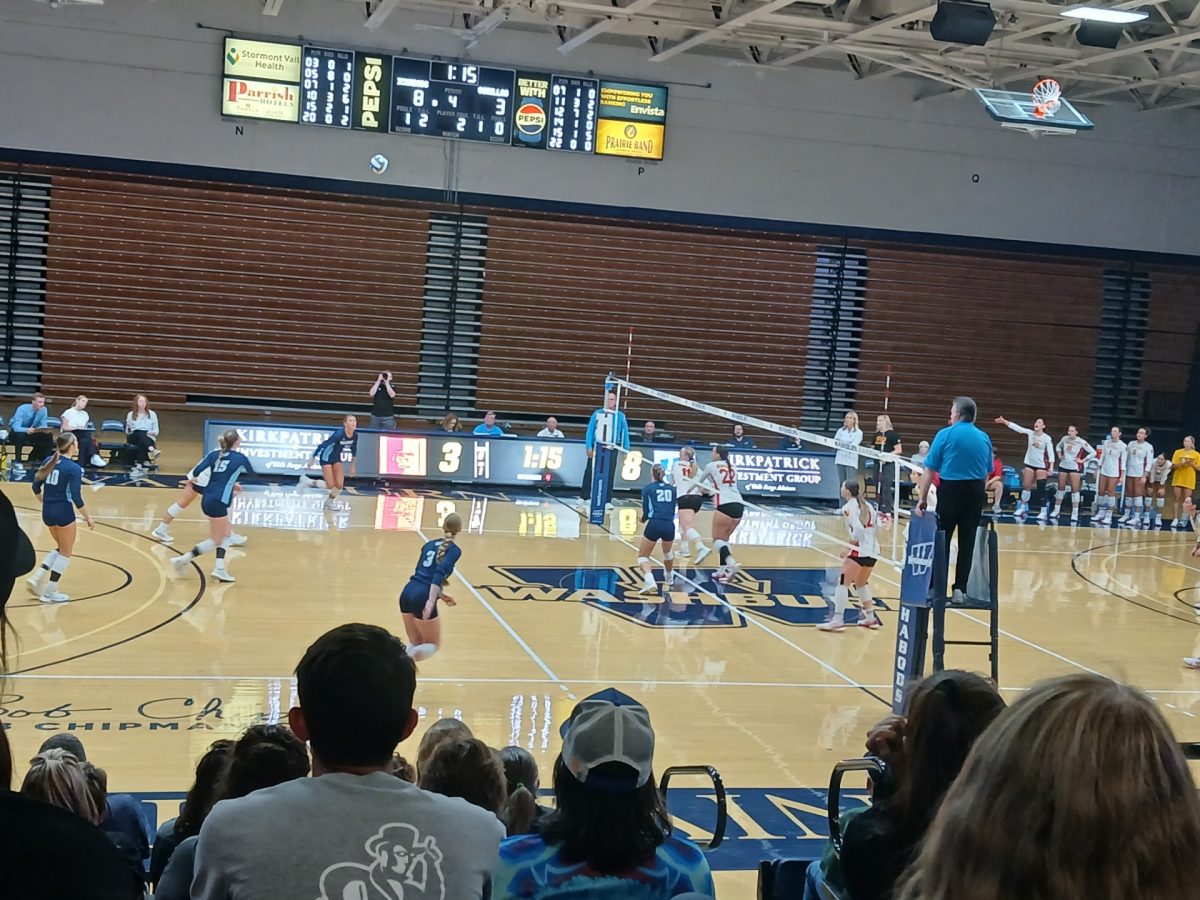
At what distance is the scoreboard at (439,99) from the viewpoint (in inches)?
998

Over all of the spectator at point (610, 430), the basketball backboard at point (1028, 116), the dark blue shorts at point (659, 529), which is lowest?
the dark blue shorts at point (659, 529)

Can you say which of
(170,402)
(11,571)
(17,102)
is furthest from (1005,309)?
(11,571)

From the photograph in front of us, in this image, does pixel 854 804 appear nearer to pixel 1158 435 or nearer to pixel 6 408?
pixel 6 408

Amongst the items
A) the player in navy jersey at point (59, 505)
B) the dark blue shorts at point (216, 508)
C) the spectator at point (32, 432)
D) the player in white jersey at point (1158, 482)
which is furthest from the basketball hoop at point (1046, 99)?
the spectator at point (32, 432)

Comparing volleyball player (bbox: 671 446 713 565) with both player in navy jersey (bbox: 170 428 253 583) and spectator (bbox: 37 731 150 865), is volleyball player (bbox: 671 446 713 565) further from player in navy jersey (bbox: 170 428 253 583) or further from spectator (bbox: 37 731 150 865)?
spectator (bbox: 37 731 150 865)

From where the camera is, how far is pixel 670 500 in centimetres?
1666

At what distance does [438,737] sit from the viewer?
5.80 metres

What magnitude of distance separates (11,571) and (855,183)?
29.2 meters

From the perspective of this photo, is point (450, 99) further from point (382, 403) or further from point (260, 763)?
point (260, 763)

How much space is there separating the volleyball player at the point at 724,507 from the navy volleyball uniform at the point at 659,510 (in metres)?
1.04

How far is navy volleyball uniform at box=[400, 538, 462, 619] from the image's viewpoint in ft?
39.1

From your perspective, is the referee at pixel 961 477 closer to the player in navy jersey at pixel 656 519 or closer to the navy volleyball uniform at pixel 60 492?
the player in navy jersey at pixel 656 519

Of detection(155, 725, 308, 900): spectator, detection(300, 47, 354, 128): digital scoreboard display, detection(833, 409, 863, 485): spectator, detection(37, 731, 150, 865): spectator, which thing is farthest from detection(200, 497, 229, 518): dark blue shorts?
detection(833, 409, 863, 485): spectator

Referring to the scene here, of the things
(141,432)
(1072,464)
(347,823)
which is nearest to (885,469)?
(1072,464)
